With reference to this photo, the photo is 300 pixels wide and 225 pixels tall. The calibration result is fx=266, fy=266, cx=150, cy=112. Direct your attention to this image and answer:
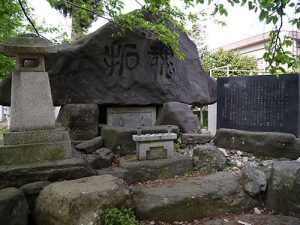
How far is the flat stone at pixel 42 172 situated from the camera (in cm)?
341

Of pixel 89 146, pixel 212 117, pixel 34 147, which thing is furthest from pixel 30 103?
pixel 212 117

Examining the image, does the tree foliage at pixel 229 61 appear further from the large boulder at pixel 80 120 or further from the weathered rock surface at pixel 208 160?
the weathered rock surface at pixel 208 160

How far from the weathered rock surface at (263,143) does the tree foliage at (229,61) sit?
33.1 feet

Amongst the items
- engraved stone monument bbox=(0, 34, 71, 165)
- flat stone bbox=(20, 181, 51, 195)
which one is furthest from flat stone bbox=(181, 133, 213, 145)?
flat stone bbox=(20, 181, 51, 195)

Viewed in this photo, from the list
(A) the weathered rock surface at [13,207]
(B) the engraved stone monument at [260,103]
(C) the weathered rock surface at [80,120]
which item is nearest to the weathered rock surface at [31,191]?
(A) the weathered rock surface at [13,207]

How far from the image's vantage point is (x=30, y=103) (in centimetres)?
395

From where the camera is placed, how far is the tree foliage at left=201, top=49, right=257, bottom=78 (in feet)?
52.3

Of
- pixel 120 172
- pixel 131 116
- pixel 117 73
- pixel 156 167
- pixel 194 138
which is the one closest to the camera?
pixel 120 172

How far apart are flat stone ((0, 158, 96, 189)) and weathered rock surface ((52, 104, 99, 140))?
2273 millimetres

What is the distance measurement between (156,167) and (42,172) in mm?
1953

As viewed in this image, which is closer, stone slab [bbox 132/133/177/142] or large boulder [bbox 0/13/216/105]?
stone slab [bbox 132/133/177/142]

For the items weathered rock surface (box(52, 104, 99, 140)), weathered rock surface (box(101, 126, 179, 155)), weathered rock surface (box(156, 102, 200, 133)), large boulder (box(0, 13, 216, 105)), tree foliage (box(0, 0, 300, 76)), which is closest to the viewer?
tree foliage (box(0, 0, 300, 76))

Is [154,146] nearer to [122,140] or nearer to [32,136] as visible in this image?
[122,140]

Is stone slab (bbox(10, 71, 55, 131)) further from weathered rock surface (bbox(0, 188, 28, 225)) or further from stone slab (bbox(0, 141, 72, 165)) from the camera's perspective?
weathered rock surface (bbox(0, 188, 28, 225))
